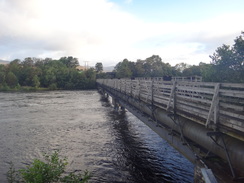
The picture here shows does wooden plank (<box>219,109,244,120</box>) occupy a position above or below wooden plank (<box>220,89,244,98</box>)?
below

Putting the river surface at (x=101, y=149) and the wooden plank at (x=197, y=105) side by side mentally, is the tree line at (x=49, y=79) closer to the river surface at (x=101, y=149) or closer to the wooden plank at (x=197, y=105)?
the river surface at (x=101, y=149)

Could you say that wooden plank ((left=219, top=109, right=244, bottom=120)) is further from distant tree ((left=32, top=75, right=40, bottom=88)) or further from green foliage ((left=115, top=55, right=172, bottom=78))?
distant tree ((left=32, top=75, right=40, bottom=88))

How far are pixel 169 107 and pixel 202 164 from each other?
10.6ft

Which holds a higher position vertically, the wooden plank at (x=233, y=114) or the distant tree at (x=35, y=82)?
the wooden plank at (x=233, y=114)

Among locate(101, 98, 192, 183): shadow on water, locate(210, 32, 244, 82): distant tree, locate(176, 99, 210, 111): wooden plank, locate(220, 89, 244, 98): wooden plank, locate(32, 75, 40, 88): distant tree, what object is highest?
locate(210, 32, 244, 82): distant tree

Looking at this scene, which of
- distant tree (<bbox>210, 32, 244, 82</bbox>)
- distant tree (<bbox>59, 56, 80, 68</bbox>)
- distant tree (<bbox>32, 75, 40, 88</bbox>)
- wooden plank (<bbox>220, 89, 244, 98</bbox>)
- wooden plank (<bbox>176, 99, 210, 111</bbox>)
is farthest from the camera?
distant tree (<bbox>59, 56, 80, 68</bbox>)

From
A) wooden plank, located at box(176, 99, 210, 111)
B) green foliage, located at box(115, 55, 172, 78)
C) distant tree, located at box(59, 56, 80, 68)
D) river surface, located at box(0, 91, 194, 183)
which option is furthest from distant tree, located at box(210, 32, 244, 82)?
distant tree, located at box(59, 56, 80, 68)

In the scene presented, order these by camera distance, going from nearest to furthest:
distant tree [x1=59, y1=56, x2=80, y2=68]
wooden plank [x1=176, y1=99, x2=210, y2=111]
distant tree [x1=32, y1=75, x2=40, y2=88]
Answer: wooden plank [x1=176, y1=99, x2=210, y2=111] → distant tree [x1=32, y1=75, x2=40, y2=88] → distant tree [x1=59, y1=56, x2=80, y2=68]

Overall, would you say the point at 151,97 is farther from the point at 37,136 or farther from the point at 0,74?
the point at 0,74

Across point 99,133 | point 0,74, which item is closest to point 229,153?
point 99,133

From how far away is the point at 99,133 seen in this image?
61.9ft

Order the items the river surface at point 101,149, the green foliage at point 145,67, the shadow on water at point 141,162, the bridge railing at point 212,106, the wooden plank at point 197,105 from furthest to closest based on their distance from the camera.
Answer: the green foliage at point 145,67
the river surface at point 101,149
the shadow on water at point 141,162
the wooden plank at point 197,105
the bridge railing at point 212,106

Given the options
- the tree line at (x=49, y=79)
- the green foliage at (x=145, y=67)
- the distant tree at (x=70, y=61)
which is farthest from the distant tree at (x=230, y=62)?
the distant tree at (x=70, y=61)

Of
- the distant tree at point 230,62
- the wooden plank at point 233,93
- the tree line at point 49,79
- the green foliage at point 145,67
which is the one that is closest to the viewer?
the wooden plank at point 233,93
